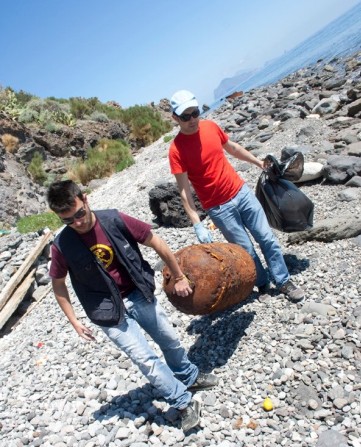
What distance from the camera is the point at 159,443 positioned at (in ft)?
10.7

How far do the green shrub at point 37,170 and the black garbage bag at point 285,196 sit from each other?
14.0 m

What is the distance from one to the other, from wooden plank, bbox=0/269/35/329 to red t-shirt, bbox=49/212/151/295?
13.9ft

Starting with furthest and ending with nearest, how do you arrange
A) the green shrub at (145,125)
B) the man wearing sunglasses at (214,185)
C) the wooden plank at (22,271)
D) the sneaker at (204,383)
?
the green shrub at (145,125), the wooden plank at (22,271), the man wearing sunglasses at (214,185), the sneaker at (204,383)

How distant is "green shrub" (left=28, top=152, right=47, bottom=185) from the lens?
54.8 feet

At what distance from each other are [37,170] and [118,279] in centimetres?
1510

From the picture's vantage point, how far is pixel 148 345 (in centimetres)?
319

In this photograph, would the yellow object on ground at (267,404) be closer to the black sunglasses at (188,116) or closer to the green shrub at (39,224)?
the black sunglasses at (188,116)

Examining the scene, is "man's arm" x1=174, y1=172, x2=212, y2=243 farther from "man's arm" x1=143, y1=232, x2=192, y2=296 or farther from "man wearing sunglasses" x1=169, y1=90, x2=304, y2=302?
"man's arm" x1=143, y1=232, x2=192, y2=296

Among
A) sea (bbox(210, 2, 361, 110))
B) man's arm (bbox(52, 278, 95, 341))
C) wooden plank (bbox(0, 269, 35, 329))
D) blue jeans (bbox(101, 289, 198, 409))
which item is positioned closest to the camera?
blue jeans (bbox(101, 289, 198, 409))

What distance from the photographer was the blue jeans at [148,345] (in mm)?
3074

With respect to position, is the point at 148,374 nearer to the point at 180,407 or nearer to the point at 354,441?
the point at 180,407

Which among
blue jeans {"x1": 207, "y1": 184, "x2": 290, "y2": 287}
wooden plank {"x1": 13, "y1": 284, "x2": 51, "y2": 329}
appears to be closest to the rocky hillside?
wooden plank {"x1": 13, "y1": 284, "x2": 51, "y2": 329}


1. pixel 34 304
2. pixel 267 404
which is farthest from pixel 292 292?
pixel 34 304

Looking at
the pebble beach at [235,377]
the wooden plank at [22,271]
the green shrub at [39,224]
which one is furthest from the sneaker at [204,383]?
the green shrub at [39,224]
